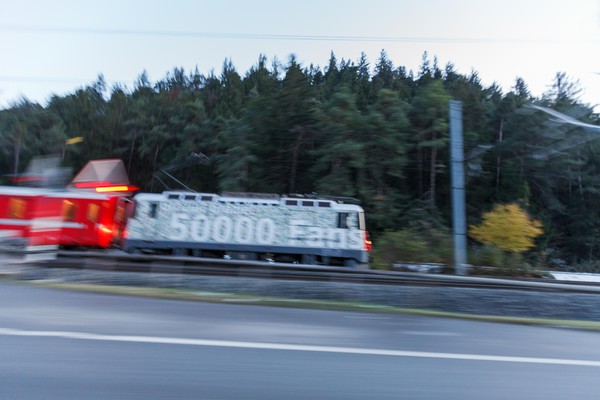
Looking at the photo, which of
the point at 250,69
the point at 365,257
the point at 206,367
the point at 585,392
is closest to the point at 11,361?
the point at 206,367

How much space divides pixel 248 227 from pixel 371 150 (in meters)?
15.7

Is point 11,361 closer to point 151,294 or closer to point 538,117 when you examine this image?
point 151,294

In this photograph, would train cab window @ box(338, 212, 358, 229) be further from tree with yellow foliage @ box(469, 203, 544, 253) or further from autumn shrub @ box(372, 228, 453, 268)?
tree with yellow foliage @ box(469, 203, 544, 253)

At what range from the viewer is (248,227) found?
2181cm

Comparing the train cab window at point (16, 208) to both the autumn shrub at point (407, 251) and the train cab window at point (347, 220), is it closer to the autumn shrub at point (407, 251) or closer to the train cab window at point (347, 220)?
the train cab window at point (347, 220)

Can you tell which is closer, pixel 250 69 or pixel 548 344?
pixel 548 344

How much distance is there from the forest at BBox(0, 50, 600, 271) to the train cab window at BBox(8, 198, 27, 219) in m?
12.3

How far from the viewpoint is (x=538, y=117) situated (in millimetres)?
37500

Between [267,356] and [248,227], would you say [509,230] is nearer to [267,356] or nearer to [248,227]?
[248,227]

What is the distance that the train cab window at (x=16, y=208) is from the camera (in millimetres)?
21031

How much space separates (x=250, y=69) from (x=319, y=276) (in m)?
63.2

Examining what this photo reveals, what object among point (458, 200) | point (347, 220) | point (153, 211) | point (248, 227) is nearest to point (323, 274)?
point (458, 200)

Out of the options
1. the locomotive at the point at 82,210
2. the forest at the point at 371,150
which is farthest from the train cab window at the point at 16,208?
the forest at the point at 371,150

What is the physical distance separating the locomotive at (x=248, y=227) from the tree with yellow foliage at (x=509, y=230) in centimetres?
1419
